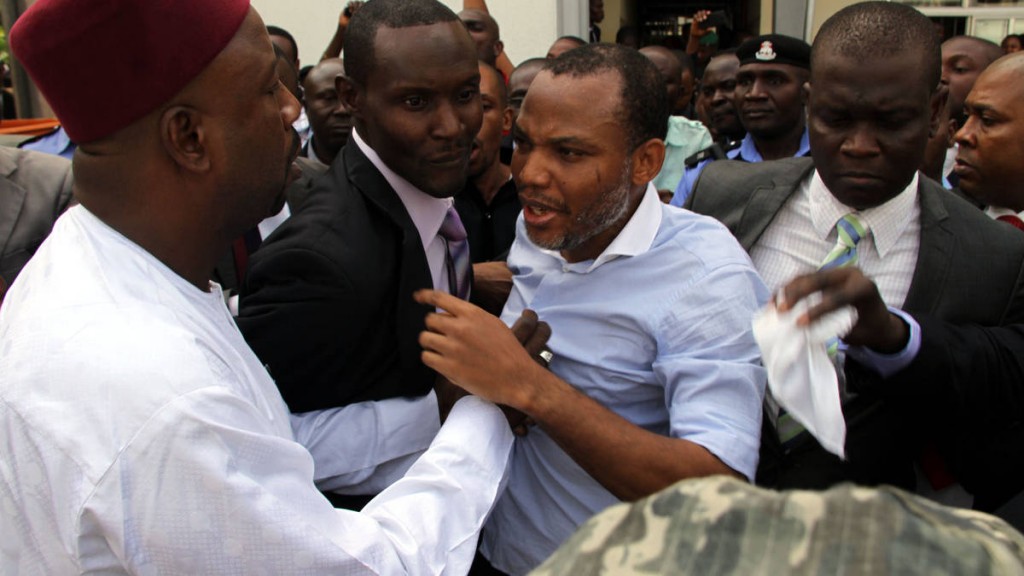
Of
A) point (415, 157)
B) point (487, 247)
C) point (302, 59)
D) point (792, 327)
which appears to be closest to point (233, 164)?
point (415, 157)

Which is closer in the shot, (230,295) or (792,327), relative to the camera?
(792,327)

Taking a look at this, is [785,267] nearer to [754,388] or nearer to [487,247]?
[754,388]

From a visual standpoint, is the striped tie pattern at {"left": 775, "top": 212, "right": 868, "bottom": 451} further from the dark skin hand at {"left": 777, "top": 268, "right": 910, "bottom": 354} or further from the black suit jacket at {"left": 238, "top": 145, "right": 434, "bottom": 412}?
the black suit jacket at {"left": 238, "top": 145, "right": 434, "bottom": 412}

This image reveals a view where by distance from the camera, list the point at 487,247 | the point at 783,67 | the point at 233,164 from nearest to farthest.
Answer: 1. the point at 233,164
2. the point at 487,247
3. the point at 783,67

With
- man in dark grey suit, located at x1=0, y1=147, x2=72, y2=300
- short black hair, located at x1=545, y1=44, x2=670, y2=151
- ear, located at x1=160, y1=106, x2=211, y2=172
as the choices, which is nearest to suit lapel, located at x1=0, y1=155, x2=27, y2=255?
man in dark grey suit, located at x1=0, y1=147, x2=72, y2=300

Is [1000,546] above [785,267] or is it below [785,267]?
above

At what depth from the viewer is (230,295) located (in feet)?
→ 9.89

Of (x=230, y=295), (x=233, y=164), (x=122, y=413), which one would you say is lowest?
(x=230, y=295)

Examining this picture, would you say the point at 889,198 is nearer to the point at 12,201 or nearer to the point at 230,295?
the point at 230,295

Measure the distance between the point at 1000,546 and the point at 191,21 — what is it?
1.41m

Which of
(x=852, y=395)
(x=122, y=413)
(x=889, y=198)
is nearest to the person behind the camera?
(x=122, y=413)

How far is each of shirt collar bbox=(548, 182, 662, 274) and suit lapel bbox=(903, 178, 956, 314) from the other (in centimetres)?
67

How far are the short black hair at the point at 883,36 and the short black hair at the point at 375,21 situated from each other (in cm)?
110

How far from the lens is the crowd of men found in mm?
1262
